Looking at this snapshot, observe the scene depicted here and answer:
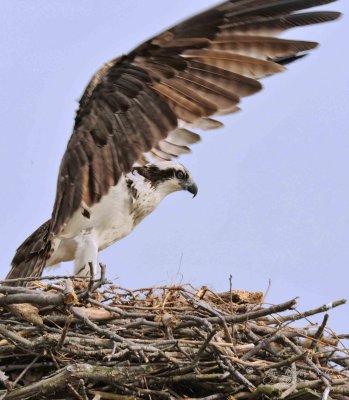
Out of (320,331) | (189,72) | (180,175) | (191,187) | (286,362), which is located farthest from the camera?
(191,187)

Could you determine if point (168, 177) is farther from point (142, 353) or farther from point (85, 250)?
point (142, 353)

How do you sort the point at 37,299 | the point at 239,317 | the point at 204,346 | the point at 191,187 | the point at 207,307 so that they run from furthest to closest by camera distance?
the point at 191,187 < the point at 207,307 < the point at 239,317 < the point at 37,299 < the point at 204,346

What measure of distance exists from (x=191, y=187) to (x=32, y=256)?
Result: 1.33 m

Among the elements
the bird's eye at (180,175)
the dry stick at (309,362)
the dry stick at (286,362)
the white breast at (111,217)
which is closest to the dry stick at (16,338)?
the dry stick at (286,362)

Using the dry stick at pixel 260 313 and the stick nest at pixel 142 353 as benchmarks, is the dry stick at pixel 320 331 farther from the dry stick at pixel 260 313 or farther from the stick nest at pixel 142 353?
the dry stick at pixel 260 313

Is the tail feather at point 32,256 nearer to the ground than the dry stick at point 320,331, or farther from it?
farther from it

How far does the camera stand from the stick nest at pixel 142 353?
17.5 feet

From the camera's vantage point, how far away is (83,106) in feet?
21.4

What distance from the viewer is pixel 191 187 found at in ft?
25.6

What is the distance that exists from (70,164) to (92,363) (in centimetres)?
165

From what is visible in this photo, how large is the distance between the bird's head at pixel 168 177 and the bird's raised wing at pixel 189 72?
92 cm

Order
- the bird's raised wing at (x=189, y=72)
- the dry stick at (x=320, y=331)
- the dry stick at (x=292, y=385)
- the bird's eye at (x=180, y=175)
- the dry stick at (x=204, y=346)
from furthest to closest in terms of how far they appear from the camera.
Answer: the bird's eye at (x=180, y=175), the bird's raised wing at (x=189, y=72), the dry stick at (x=320, y=331), the dry stick at (x=292, y=385), the dry stick at (x=204, y=346)

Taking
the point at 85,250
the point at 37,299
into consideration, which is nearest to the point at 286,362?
the point at 37,299

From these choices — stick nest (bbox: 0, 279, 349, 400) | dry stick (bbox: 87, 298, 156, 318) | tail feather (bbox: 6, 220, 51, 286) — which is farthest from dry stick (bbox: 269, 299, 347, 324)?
tail feather (bbox: 6, 220, 51, 286)
